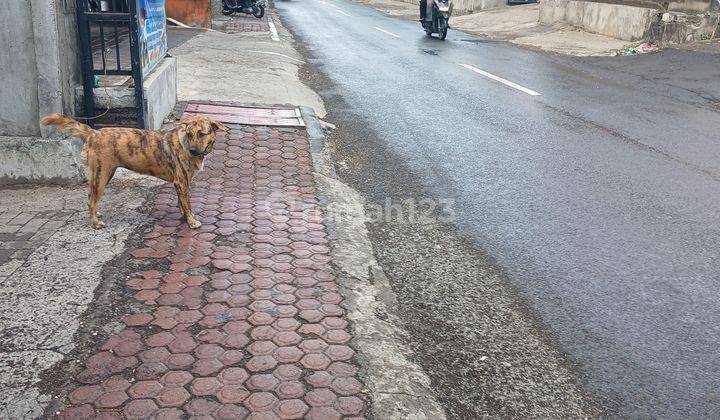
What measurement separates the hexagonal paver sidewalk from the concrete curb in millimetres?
96

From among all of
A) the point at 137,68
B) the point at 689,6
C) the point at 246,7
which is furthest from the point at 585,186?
the point at 246,7

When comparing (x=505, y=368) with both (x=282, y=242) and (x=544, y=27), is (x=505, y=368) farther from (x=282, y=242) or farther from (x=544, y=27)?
(x=544, y=27)

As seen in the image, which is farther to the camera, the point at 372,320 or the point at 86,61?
the point at 86,61

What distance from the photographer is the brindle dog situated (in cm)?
523

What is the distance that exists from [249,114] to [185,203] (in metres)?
4.05

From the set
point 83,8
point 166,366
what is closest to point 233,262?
point 166,366

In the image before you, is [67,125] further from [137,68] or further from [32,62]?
[137,68]

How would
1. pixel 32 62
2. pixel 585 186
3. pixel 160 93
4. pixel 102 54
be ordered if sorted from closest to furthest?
pixel 32 62 < pixel 102 54 < pixel 585 186 < pixel 160 93

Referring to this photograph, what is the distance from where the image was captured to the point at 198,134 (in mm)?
5215

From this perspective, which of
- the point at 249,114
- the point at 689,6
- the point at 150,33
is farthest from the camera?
the point at 689,6

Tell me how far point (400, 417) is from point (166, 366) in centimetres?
131

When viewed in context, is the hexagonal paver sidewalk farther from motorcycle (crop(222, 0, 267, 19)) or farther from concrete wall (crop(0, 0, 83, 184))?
motorcycle (crop(222, 0, 267, 19))

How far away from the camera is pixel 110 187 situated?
248 inches

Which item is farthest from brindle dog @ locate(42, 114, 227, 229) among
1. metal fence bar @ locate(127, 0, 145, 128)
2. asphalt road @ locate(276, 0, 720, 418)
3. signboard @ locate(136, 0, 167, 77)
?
signboard @ locate(136, 0, 167, 77)
